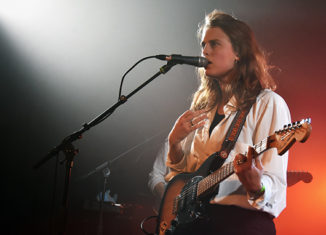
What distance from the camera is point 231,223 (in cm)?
189

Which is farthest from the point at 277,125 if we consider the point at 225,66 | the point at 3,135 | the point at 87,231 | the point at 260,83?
the point at 3,135

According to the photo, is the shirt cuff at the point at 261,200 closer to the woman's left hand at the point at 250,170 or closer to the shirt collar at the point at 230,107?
the woman's left hand at the point at 250,170

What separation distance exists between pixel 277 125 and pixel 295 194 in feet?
3.09

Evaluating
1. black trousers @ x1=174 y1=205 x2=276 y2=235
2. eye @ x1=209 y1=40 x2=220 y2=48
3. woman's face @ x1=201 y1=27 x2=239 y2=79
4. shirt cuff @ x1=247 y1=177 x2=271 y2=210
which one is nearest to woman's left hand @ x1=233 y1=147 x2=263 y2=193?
shirt cuff @ x1=247 y1=177 x2=271 y2=210

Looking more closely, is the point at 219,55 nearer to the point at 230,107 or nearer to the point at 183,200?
the point at 230,107

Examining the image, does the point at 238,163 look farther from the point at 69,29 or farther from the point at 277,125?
the point at 69,29

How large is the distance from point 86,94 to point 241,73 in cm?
186

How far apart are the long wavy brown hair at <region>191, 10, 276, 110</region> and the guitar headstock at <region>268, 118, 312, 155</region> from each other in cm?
53

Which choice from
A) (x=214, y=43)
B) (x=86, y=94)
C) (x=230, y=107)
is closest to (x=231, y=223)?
(x=230, y=107)

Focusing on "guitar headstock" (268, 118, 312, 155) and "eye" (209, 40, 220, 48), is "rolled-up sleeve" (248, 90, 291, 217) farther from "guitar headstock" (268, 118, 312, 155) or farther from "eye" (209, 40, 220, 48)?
"eye" (209, 40, 220, 48)

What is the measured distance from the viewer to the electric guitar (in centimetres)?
Answer: 166

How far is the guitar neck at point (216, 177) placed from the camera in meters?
1.80

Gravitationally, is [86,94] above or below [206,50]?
above

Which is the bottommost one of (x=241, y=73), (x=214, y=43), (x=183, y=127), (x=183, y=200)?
(x=183, y=200)
